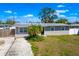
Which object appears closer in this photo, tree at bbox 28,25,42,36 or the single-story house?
tree at bbox 28,25,42,36

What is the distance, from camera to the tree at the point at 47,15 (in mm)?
18417

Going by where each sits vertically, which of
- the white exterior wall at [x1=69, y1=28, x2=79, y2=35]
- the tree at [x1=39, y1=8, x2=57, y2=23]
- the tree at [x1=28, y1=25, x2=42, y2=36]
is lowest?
the white exterior wall at [x1=69, y1=28, x2=79, y2=35]

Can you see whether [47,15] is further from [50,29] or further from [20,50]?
[20,50]

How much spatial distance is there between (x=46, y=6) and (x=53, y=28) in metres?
4.83

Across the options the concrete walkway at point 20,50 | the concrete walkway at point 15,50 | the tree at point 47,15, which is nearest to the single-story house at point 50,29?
the tree at point 47,15

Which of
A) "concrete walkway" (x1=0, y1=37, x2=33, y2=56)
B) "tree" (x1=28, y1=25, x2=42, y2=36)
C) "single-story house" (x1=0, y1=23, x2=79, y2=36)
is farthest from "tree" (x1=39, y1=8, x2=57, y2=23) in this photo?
"concrete walkway" (x1=0, y1=37, x2=33, y2=56)

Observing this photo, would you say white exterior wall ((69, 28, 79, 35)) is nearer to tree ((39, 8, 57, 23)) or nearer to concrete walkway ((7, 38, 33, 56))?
tree ((39, 8, 57, 23))

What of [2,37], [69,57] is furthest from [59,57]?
[2,37]

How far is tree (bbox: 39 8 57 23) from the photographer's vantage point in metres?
18.4

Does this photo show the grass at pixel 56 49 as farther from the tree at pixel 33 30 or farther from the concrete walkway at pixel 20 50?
the tree at pixel 33 30

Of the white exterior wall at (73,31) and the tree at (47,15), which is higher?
the tree at (47,15)

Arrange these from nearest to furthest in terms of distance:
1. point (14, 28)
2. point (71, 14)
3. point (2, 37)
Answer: point (71, 14)
point (2, 37)
point (14, 28)

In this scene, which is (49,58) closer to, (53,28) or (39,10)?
(39,10)

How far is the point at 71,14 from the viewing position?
16734 millimetres
